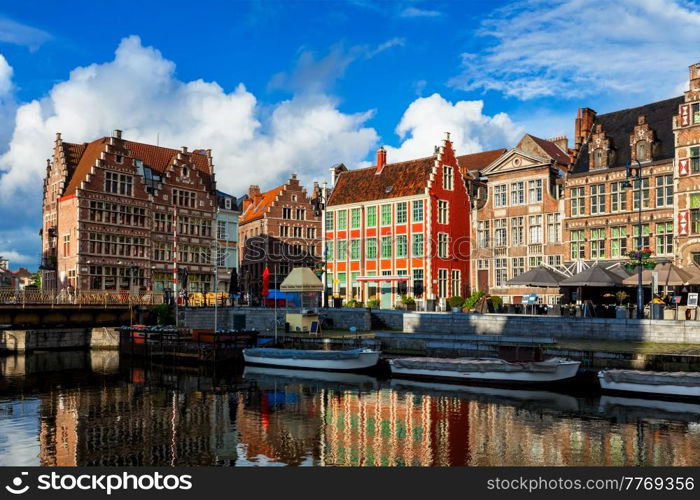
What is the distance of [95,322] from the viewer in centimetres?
4803

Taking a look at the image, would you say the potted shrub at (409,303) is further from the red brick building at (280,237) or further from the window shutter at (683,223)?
the window shutter at (683,223)

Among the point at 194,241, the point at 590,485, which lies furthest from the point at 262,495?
the point at 194,241

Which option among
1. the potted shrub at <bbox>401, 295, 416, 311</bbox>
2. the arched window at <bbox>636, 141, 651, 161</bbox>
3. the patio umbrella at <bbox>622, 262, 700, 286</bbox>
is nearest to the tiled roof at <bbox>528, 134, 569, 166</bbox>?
the arched window at <bbox>636, 141, 651, 161</bbox>

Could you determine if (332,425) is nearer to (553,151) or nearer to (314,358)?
(314,358)

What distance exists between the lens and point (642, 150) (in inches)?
1689

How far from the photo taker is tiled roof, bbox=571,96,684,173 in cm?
4244

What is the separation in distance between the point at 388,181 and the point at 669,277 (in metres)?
28.0

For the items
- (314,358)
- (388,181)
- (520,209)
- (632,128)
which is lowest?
(314,358)

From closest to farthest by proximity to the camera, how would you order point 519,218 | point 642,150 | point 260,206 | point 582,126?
point 642,150 < point 582,126 < point 519,218 < point 260,206

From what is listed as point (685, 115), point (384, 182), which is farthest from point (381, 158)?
point (685, 115)

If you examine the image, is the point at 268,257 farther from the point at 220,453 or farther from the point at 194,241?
the point at 220,453

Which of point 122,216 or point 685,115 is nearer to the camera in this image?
point 685,115

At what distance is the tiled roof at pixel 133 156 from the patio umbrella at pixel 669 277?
3688 cm

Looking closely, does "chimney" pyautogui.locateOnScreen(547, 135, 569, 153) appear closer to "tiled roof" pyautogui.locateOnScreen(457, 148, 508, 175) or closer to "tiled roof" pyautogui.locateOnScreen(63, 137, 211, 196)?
"tiled roof" pyautogui.locateOnScreen(457, 148, 508, 175)
